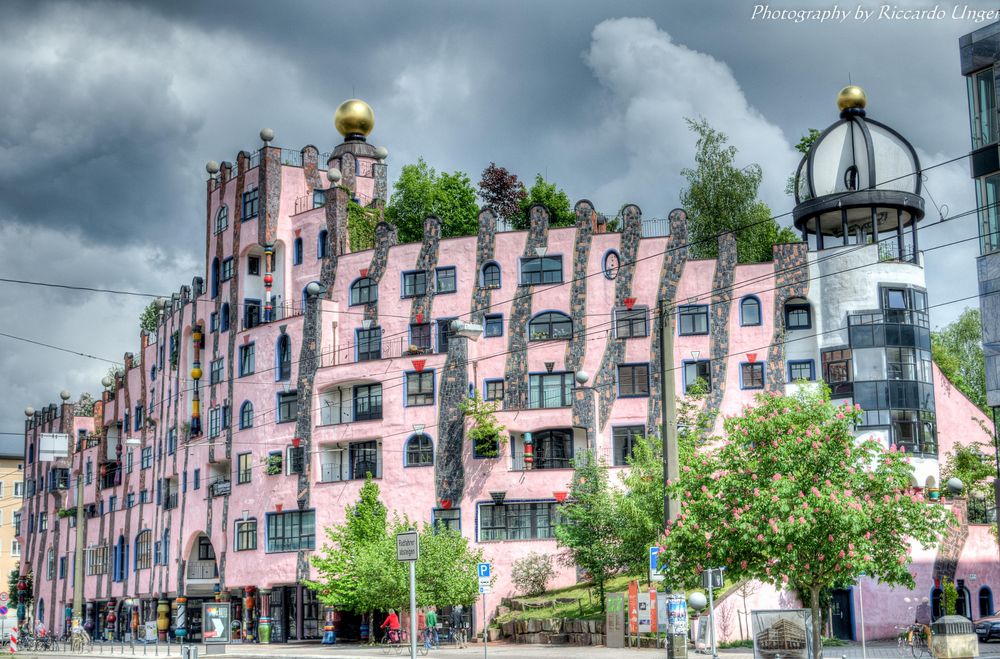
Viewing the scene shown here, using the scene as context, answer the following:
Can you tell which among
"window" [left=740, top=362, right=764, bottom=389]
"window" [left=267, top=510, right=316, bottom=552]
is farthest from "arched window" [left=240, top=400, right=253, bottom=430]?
"window" [left=740, top=362, right=764, bottom=389]

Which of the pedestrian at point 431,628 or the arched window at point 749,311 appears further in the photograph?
the arched window at point 749,311

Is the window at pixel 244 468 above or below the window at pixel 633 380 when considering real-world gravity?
below

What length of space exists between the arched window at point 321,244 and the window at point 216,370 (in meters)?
8.59

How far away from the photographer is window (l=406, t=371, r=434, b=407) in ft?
191

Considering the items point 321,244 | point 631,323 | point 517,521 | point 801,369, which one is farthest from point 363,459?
point 801,369

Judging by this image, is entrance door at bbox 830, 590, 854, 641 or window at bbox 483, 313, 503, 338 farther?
window at bbox 483, 313, 503, 338

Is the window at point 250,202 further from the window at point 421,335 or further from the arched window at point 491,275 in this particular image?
the arched window at point 491,275

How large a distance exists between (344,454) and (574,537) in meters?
15.7

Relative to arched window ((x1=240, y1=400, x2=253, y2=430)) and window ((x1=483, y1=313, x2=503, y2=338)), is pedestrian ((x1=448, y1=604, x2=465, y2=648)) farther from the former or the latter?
arched window ((x1=240, y1=400, x2=253, y2=430))

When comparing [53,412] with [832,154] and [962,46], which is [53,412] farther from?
[962,46]

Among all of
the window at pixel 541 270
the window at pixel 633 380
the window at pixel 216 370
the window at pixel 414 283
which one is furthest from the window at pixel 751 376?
the window at pixel 216 370

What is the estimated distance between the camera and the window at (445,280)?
60.3 meters

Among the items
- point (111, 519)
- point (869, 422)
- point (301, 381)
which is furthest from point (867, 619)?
point (111, 519)

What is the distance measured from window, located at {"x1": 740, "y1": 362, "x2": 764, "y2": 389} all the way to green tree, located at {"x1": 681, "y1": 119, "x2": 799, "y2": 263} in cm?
1227
